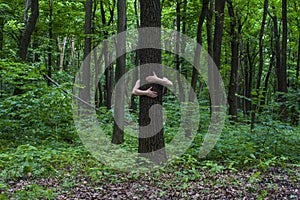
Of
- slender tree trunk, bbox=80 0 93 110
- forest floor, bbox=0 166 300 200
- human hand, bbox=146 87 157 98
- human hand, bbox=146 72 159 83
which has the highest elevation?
slender tree trunk, bbox=80 0 93 110

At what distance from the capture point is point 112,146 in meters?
9.55

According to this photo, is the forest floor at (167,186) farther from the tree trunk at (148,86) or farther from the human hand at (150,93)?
the human hand at (150,93)

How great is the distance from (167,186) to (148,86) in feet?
7.18

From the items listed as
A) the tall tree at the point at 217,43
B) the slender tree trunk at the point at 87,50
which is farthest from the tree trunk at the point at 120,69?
the tall tree at the point at 217,43

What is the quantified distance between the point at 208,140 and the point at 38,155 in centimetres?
449

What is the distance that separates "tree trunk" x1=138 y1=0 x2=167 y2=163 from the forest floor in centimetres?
66

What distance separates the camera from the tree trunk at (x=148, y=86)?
6957mm

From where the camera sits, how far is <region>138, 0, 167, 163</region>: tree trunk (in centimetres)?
696

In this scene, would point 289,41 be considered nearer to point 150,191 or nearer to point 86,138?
point 86,138

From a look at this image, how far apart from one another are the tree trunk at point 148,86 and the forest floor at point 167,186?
661mm

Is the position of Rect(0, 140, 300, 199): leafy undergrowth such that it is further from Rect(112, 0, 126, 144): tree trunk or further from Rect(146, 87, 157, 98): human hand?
Rect(112, 0, 126, 144): tree trunk

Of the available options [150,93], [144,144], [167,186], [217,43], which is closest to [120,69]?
[150,93]

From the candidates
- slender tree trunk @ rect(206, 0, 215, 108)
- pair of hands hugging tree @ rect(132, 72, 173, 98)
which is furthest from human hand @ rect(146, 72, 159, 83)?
slender tree trunk @ rect(206, 0, 215, 108)

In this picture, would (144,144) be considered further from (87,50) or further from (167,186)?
(87,50)
